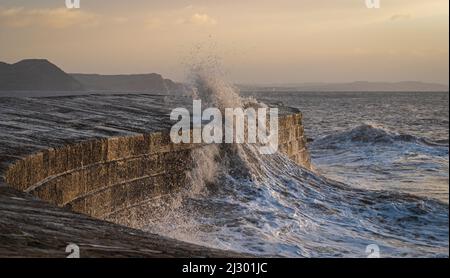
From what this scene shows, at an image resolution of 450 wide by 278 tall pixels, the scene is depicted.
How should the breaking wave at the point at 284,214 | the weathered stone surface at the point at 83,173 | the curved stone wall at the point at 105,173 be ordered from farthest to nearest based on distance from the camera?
the breaking wave at the point at 284,214 → the curved stone wall at the point at 105,173 → the weathered stone surface at the point at 83,173

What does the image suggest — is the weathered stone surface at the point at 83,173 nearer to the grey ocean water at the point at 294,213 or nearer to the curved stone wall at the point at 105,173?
the curved stone wall at the point at 105,173

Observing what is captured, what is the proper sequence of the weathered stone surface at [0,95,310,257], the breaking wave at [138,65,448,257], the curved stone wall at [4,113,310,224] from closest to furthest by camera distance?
the weathered stone surface at [0,95,310,257]
the curved stone wall at [4,113,310,224]
the breaking wave at [138,65,448,257]

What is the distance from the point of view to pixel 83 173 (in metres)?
6.48

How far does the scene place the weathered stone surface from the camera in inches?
120

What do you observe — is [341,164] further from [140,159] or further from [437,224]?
[140,159]

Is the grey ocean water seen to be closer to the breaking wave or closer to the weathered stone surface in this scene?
the breaking wave

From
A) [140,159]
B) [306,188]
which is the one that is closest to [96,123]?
[140,159]

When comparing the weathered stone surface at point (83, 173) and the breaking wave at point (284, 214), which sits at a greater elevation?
the weathered stone surface at point (83, 173)

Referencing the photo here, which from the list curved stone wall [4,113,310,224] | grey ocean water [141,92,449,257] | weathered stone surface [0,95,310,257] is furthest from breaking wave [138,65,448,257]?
weathered stone surface [0,95,310,257]

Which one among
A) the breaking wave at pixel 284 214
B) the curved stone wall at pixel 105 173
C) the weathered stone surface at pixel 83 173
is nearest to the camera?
the weathered stone surface at pixel 83 173

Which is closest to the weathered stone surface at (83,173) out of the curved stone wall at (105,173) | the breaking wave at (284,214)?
the curved stone wall at (105,173)

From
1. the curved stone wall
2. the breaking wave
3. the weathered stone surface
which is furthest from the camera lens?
the breaking wave

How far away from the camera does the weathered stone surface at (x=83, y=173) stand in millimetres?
3051
